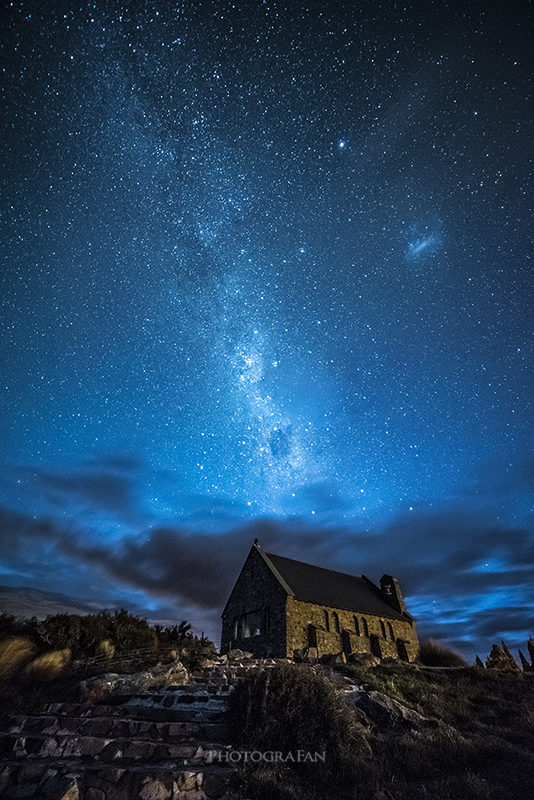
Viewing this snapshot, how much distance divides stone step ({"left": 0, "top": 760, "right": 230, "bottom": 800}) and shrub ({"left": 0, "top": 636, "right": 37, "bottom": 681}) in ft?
31.5

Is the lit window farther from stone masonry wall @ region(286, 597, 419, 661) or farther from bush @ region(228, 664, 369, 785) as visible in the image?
bush @ region(228, 664, 369, 785)

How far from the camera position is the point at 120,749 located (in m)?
7.91

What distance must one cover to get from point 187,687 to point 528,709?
12.5 m

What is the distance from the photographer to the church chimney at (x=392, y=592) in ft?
127

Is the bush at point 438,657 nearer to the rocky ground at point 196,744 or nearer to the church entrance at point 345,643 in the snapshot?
the church entrance at point 345,643

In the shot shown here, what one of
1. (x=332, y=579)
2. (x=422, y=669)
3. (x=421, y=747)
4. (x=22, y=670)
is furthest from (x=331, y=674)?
(x=332, y=579)

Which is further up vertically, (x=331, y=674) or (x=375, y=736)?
(x=331, y=674)

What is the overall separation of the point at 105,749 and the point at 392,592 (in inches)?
1524

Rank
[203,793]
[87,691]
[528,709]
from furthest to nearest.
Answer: [528,709]
[87,691]
[203,793]

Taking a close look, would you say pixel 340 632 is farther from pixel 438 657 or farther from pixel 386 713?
pixel 386 713

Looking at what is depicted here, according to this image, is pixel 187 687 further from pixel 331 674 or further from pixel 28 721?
pixel 331 674

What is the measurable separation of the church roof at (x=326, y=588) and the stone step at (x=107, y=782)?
2151 cm

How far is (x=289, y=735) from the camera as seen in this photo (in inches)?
339

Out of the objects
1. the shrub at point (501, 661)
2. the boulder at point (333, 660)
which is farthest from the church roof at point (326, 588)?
the shrub at point (501, 661)
